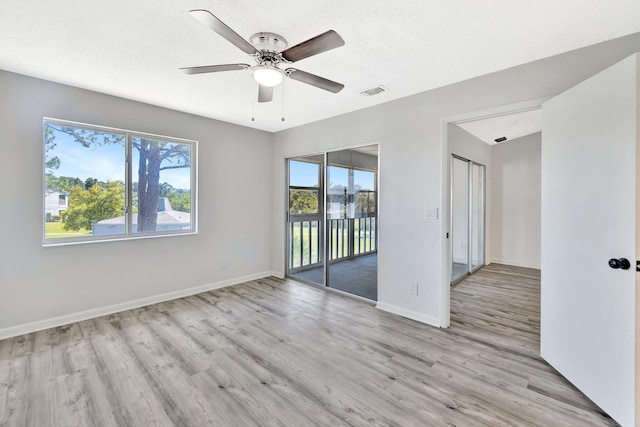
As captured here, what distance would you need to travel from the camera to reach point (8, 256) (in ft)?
8.87

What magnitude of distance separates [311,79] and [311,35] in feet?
0.99

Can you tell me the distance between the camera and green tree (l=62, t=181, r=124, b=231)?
3.09 meters

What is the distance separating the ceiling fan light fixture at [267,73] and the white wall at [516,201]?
566 centimetres

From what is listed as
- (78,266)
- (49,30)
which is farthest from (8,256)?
(49,30)

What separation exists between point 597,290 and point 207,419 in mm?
2649

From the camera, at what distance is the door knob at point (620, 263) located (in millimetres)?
1632

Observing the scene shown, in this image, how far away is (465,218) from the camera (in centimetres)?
499

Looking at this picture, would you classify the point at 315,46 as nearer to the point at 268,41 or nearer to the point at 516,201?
the point at 268,41

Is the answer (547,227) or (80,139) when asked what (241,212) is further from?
(547,227)

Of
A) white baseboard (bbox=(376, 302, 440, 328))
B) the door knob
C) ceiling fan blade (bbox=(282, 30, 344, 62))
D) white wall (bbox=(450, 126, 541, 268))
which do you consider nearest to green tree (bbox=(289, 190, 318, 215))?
white baseboard (bbox=(376, 302, 440, 328))

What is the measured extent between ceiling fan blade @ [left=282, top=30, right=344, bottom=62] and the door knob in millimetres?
2109

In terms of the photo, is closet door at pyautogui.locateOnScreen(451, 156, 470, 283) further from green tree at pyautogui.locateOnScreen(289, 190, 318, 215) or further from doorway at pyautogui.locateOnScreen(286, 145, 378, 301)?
green tree at pyautogui.locateOnScreen(289, 190, 318, 215)

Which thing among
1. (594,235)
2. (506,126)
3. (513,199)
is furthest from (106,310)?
(513,199)

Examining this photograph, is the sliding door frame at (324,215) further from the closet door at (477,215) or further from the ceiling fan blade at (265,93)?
the closet door at (477,215)
